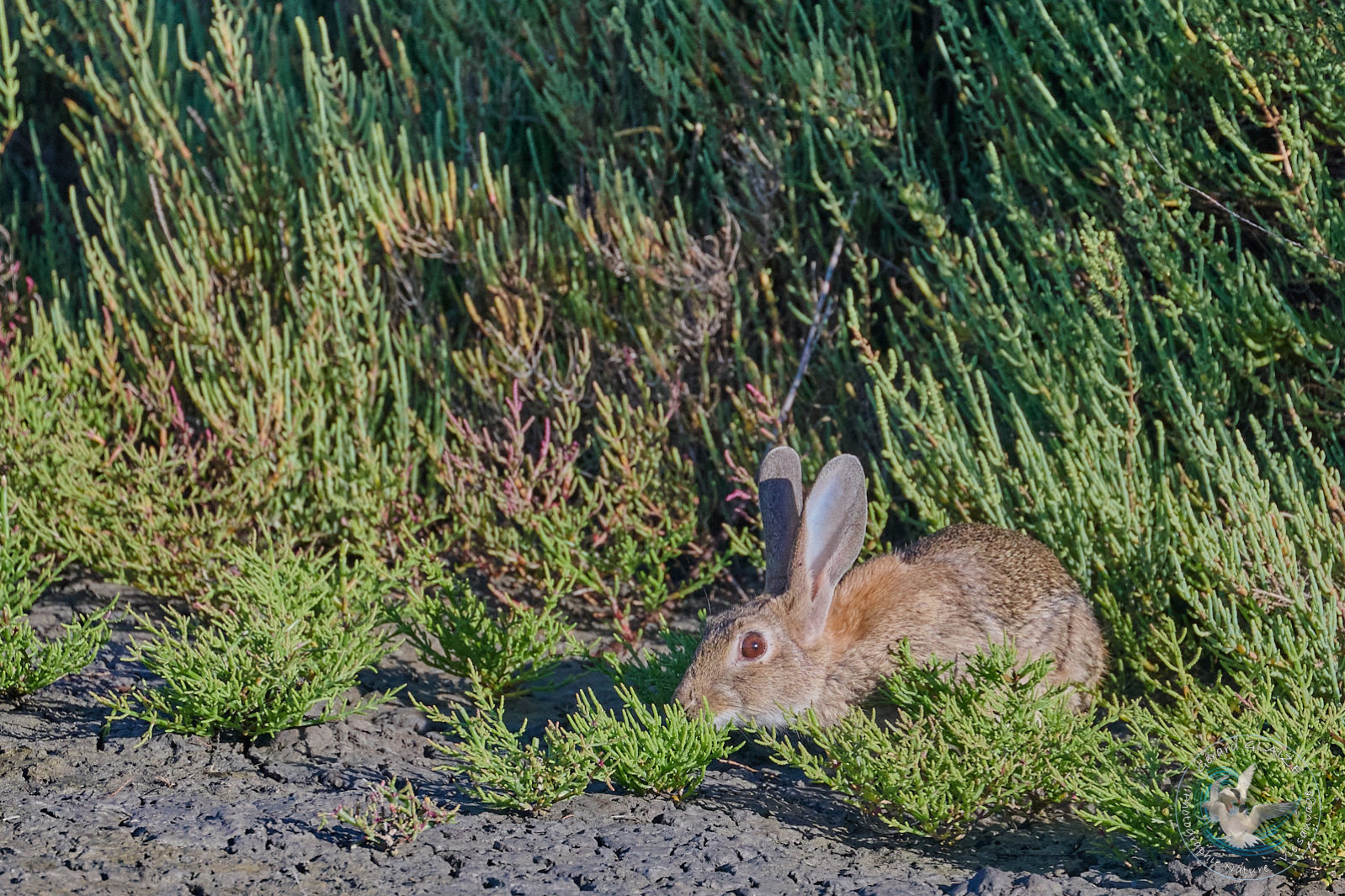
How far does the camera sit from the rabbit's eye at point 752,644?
142 inches

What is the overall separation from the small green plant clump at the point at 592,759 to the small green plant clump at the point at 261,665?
14.4 inches

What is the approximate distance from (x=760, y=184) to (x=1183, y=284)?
5.62 feet

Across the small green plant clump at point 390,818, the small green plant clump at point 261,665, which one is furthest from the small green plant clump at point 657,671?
the small green plant clump at point 390,818

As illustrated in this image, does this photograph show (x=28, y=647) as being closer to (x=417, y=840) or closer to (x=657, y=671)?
(x=417, y=840)

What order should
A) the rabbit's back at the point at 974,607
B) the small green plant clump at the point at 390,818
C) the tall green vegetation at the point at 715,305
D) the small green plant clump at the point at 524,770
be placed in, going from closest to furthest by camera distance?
the small green plant clump at the point at 390,818 → the small green plant clump at the point at 524,770 → the rabbit's back at the point at 974,607 → the tall green vegetation at the point at 715,305

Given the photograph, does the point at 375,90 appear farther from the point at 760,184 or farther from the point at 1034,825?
the point at 1034,825

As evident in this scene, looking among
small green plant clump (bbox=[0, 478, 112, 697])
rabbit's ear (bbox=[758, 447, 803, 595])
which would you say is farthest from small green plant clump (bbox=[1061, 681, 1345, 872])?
small green plant clump (bbox=[0, 478, 112, 697])

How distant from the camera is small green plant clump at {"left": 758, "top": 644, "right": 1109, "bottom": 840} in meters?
2.98

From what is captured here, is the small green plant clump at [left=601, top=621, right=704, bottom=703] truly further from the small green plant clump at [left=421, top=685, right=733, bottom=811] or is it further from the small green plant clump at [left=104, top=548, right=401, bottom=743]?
the small green plant clump at [left=104, top=548, right=401, bottom=743]

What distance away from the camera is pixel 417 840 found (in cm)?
298

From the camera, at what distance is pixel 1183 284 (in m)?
4.06

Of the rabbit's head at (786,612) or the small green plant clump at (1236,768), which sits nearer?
the small green plant clump at (1236,768)

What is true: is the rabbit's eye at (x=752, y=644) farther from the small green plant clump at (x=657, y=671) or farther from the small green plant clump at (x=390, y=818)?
the small green plant clump at (x=390, y=818)

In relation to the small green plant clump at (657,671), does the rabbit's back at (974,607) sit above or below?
above
